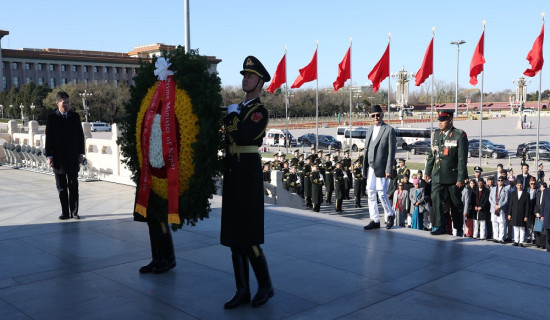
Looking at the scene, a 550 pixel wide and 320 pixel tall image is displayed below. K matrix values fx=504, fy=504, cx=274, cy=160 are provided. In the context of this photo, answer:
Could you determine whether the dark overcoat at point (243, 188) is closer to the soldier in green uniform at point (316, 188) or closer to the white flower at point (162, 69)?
the white flower at point (162, 69)

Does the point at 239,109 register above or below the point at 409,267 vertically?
above

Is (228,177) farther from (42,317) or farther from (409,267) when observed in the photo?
(409,267)

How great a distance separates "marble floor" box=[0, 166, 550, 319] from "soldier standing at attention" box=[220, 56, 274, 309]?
0.86 ft

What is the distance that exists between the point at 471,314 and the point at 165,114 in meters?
2.86

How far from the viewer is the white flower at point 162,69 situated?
13.8 feet

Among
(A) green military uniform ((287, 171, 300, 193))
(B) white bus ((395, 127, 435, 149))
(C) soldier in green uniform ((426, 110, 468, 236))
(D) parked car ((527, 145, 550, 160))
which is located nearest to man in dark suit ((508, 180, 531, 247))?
(C) soldier in green uniform ((426, 110, 468, 236))

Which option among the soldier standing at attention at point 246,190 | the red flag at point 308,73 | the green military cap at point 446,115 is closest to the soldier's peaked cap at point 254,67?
the soldier standing at attention at point 246,190

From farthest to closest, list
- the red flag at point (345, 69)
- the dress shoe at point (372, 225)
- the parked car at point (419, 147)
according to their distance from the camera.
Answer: the parked car at point (419, 147)
the red flag at point (345, 69)
the dress shoe at point (372, 225)

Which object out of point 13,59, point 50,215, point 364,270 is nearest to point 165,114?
point 364,270

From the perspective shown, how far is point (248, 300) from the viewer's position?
406 centimetres

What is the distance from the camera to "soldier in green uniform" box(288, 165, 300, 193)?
19312mm

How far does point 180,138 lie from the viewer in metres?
4.07

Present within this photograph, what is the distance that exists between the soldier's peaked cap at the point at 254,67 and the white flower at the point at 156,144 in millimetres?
842

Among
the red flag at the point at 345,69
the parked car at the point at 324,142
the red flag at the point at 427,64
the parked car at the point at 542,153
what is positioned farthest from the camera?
the parked car at the point at 324,142
